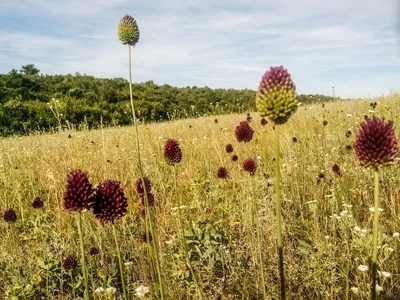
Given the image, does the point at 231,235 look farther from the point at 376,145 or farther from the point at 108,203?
the point at 376,145

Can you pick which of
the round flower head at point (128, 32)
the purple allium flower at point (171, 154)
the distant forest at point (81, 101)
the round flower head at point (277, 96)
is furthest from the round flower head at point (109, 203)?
the distant forest at point (81, 101)

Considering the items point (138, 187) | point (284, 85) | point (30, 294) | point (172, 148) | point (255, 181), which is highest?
point (284, 85)

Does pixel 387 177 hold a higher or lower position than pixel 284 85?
lower

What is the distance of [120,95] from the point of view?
2894cm

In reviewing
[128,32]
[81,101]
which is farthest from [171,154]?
[81,101]

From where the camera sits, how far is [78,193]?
1.51 m

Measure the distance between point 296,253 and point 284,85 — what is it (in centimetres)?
187

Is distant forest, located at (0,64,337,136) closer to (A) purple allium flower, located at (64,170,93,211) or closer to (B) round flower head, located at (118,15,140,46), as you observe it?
(B) round flower head, located at (118,15,140,46)

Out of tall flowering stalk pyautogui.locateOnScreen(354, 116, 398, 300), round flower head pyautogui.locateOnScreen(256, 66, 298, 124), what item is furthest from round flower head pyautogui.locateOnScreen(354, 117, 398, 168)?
round flower head pyautogui.locateOnScreen(256, 66, 298, 124)

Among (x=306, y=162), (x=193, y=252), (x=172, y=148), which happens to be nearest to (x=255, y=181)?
(x=306, y=162)

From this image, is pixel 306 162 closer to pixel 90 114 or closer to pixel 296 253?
pixel 296 253

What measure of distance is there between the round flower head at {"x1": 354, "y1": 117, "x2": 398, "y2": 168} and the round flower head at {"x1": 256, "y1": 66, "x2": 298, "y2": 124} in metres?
0.26

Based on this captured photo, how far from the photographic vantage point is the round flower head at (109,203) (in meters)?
1.59

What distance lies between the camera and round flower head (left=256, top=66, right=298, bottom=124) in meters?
1.19
